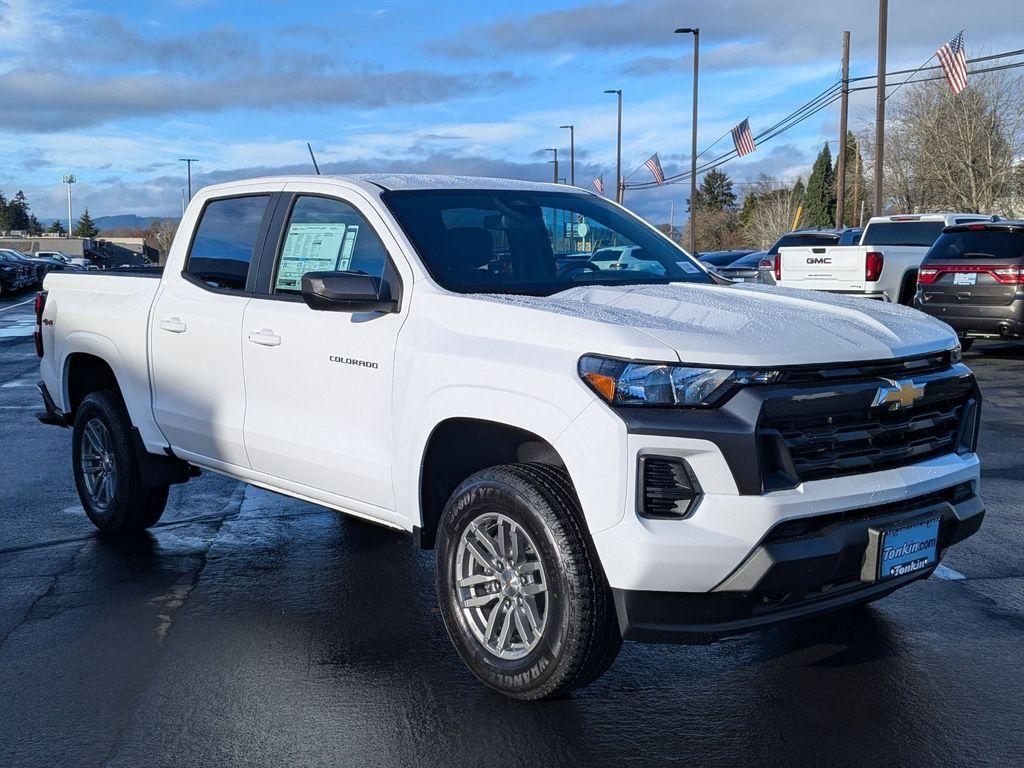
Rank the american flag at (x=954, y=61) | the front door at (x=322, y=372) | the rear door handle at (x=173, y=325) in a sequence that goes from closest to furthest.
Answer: the front door at (x=322, y=372) → the rear door handle at (x=173, y=325) → the american flag at (x=954, y=61)

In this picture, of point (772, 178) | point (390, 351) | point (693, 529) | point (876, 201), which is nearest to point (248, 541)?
point (390, 351)

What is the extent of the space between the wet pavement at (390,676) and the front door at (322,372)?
0.66 metres

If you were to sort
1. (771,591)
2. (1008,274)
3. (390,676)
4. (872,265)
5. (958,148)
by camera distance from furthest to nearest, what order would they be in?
(958,148) → (872,265) → (1008,274) → (390,676) → (771,591)

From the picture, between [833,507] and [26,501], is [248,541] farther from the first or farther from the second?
[833,507]

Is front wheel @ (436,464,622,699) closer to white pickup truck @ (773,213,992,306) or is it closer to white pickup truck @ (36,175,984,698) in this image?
white pickup truck @ (36,175,984,698)

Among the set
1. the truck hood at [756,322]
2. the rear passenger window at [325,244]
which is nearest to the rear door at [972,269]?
the truck hood at [756,322]

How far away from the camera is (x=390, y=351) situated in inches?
175

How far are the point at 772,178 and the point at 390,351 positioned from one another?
344ft

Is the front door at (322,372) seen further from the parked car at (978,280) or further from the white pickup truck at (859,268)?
the white pickup truck at (859,268)

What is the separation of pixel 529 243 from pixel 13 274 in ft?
119

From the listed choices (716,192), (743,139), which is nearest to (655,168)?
(743,139)

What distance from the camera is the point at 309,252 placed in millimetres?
5223

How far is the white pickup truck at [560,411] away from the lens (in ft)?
11.5

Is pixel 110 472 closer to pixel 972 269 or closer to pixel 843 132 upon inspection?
pixel 972 269
